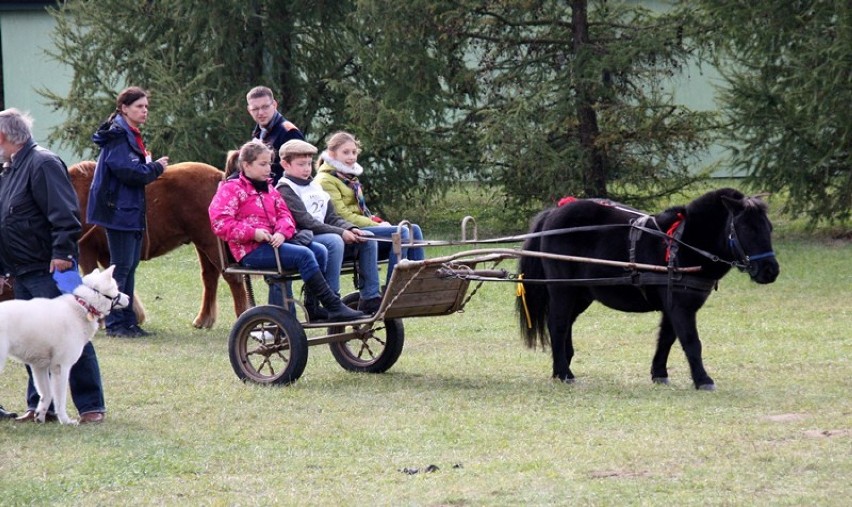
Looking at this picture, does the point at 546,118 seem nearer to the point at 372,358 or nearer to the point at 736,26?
the point at 736,26

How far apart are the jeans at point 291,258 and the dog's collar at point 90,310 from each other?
161 centimetres

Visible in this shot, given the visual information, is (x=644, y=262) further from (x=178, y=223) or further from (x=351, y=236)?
(x=178, y=223)

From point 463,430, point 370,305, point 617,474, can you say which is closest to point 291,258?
point 370,305

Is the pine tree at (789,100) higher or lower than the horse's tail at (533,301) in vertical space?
higher

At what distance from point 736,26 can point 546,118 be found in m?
2.98

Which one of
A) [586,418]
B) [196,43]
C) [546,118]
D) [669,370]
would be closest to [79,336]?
[586,418]

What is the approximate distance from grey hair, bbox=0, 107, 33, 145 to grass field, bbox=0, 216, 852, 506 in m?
1.68

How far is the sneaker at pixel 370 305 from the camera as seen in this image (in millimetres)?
8898

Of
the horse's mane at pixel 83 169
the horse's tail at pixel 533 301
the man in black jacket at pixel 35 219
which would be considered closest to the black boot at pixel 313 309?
the horse's tail at pixel 533 301

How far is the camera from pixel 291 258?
851cm

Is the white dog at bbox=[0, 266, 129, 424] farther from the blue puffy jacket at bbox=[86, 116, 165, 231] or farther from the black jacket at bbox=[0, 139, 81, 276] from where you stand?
the blue puffy jacket at bbox=[86, 116, 165, 231]

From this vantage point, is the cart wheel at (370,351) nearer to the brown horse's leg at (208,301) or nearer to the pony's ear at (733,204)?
the pony's ear at (733,204)

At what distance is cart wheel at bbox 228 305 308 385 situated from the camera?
851 cm

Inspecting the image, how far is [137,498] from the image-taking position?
5.64 metres
